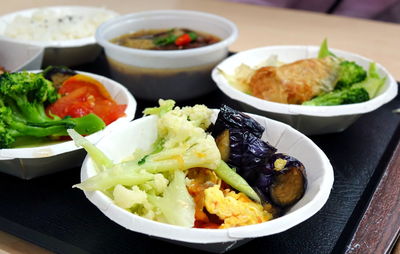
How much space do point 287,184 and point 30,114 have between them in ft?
3.23

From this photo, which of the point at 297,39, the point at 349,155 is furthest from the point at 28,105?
the point at 297,39

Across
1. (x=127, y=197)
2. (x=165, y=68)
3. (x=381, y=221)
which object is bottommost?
(x=381, y=221)

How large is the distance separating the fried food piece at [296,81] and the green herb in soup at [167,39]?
1.39 ft

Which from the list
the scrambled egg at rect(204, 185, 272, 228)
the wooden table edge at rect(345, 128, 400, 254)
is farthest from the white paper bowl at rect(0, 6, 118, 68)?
the wooden table edge at rect(345, 128, 400, 254)

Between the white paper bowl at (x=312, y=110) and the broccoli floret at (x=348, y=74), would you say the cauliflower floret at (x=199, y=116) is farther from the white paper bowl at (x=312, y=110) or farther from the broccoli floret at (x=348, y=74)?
the broccoli floret at (x=348, y=74)

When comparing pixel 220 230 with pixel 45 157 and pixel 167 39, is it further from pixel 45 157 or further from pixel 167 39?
pixel 167 39

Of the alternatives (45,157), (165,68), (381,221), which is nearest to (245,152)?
(381,221)

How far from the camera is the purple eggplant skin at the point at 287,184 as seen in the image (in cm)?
137

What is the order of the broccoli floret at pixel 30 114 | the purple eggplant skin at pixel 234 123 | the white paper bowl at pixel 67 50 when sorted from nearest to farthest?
the purple eggplant skin at pixel 234 123
the broccoli floret at pixel 30 114
the white paper bowl at pixel 67 50

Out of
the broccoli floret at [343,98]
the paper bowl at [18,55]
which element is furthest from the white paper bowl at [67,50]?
the broccoli floret at [343,98]

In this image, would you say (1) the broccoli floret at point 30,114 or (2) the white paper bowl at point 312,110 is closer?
(1) the broccoli floret at point 30,114

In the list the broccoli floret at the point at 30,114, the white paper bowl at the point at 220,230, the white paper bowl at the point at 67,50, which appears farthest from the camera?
the white paper bowl at the point at 67,50

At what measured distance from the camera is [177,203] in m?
1.28

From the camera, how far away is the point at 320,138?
2037mm
